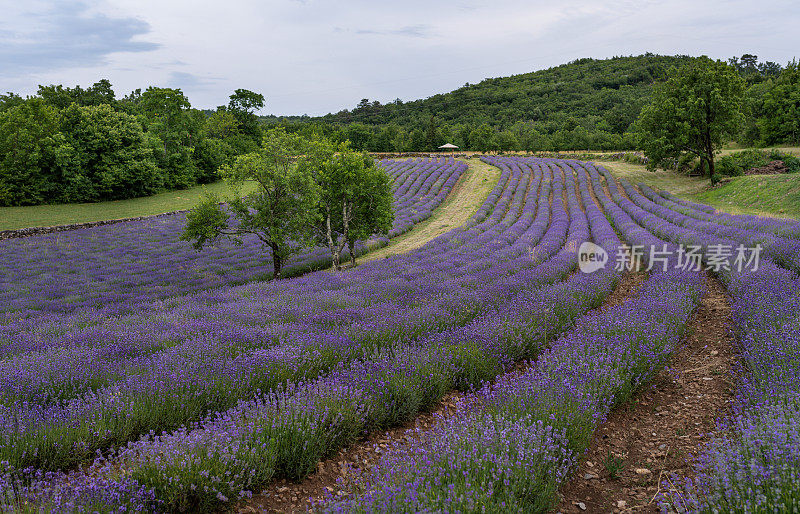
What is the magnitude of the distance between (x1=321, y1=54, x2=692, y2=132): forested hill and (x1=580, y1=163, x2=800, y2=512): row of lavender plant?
59.0m

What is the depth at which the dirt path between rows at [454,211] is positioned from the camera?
1903 cm

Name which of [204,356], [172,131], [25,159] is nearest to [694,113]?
[204,356]

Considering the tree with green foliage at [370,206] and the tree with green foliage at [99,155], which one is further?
the tree with green foliage at [99,155]

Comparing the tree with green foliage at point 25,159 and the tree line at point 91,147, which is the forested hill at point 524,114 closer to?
the tree line at point 91,147

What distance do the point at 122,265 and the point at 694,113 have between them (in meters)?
29.4

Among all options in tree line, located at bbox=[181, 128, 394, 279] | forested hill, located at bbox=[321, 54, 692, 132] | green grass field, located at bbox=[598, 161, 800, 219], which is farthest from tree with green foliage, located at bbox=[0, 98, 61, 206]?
forested hill, located at bbox=[321, 54, 692, 132]

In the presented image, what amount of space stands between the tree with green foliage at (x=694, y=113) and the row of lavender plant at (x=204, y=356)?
917 inches

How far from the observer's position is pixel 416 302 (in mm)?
7078

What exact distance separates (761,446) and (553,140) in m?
58.0

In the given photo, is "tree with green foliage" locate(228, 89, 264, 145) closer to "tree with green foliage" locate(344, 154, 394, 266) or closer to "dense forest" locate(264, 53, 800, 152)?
"dense forest" locate(264, 53, 800, 152)

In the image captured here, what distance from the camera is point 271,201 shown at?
40.1 ft

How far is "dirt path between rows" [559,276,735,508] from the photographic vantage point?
127 inches

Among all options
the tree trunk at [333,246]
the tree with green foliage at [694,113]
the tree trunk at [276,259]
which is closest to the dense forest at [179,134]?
the tree with green foliage at [694,113]

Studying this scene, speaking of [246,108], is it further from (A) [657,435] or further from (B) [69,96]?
(A) [657,435]
